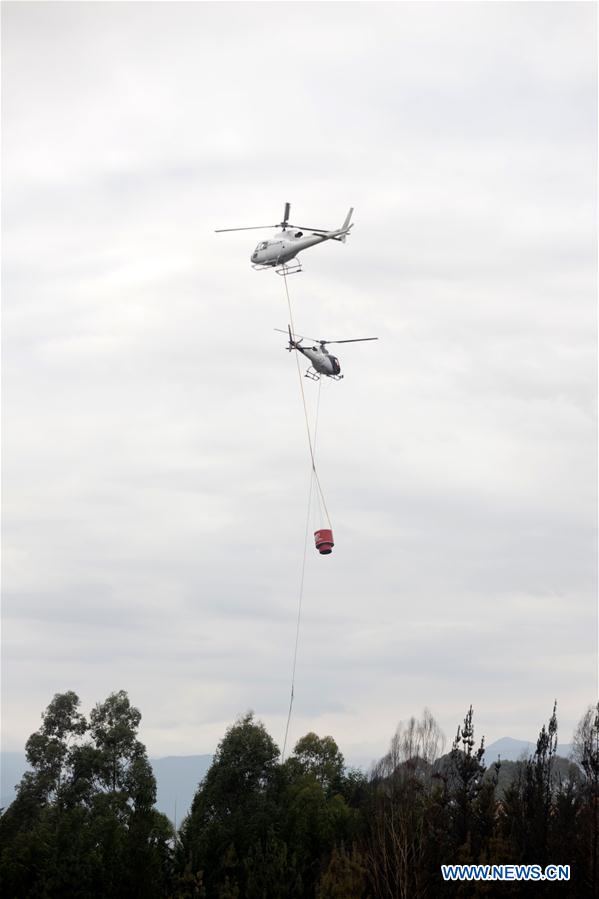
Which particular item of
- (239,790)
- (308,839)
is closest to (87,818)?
(239,790)

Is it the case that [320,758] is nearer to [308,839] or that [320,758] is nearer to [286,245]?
[308,839]

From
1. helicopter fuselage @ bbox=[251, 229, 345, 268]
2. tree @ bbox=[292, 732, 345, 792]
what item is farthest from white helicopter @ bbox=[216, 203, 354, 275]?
tree @ bbox=[292, 732, 345, 792]

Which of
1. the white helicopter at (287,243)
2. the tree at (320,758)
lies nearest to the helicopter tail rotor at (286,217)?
the white helicopter at (287,243)

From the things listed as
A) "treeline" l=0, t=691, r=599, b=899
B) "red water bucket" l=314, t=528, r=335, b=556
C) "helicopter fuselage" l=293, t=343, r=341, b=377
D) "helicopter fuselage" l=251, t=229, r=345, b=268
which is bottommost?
"treeline" l=0, t=691, r=599, b=899

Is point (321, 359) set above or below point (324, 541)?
above

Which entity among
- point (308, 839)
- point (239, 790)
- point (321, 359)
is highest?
point (321, 359)

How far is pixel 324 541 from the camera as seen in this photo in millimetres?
51188

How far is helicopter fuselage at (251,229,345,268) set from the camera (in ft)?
201

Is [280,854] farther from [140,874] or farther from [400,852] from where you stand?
[400,852]

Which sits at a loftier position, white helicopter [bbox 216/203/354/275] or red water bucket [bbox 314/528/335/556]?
white helicopter [bbox 216/203/354/275]

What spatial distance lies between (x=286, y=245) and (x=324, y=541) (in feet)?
59.3

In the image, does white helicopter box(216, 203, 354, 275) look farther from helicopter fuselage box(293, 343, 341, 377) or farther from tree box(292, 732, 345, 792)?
tree box(292, 732, 345, 792)

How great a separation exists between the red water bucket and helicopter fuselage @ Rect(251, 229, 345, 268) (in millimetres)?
17238

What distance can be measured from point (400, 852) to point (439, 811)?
5.12m
